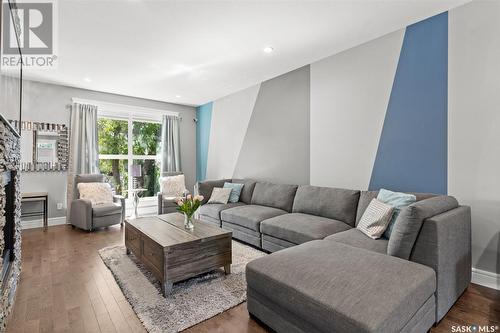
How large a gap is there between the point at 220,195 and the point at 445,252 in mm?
3174

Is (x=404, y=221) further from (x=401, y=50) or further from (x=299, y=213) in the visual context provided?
(x=401, y=50)

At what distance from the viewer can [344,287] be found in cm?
137

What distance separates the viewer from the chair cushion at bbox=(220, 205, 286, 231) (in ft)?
10.6

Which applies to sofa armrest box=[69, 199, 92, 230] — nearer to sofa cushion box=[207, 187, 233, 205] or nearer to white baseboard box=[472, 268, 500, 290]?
sofa cushion box=[207, 187, 233, 205]

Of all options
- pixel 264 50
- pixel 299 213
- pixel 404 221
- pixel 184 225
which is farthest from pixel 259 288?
pixel 264 50

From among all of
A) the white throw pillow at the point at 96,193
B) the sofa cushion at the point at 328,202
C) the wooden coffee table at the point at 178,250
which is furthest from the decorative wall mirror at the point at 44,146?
the sofa cushion at the point at 328,202

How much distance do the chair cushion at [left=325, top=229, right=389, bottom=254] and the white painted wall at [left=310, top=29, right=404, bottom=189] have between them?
91 cm

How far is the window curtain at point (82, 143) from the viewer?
471 centimetres

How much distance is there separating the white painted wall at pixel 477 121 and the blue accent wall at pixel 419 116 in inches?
2.9

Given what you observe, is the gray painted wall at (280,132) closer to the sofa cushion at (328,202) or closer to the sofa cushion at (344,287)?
the sofa cushion at (328,202)

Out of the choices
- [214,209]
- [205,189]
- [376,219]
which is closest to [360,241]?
[376,219]

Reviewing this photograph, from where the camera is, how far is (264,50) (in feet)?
10.7

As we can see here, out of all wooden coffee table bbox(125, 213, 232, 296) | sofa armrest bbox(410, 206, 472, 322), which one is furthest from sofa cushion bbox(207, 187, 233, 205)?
sofa armrest bbox(410, 206, 472, 322)

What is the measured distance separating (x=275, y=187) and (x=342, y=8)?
243 centimetres
